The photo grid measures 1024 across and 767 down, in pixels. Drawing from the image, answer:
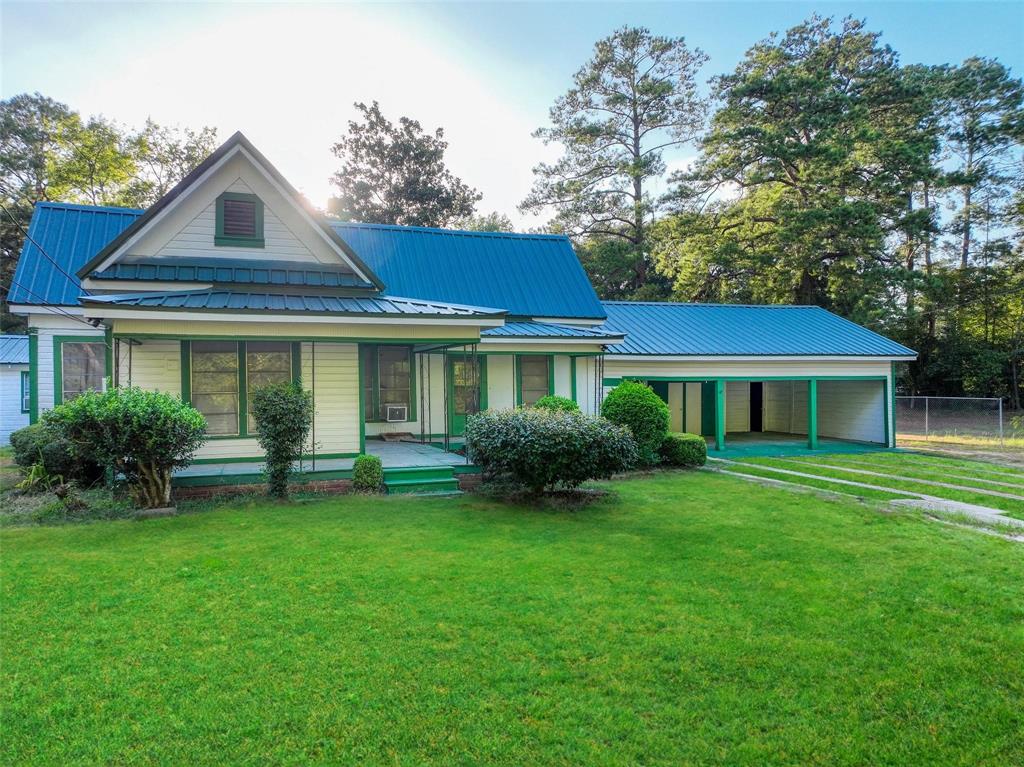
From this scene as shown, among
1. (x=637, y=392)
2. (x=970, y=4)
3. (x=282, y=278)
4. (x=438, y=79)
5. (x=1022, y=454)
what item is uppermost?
(x=970, y=4)

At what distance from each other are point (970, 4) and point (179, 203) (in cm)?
1585

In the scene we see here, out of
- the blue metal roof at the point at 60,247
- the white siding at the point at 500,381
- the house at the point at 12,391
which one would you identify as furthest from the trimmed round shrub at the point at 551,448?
the house at the point at 12,391

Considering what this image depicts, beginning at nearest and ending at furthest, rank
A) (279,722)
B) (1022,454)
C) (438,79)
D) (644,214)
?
(279,722), (438,79), (1022,454), (644,214)

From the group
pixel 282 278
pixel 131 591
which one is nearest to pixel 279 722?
pixel 131 591

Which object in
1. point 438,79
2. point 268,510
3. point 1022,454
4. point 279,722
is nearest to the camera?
point 279,722

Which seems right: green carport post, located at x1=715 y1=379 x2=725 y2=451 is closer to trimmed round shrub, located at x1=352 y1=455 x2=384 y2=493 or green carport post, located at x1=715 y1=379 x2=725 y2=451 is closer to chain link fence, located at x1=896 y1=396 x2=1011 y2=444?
chain link fence, located at x1=896 y1=396 x2=1011 y2=444

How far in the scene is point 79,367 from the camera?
1298cm

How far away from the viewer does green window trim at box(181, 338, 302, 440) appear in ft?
35.0

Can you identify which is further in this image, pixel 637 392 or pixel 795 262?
pixel 795 262

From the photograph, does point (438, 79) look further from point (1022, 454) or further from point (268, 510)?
point (1022, 454)

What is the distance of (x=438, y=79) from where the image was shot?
437 inches

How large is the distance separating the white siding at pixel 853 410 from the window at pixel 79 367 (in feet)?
69.7

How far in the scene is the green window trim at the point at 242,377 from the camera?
35.0ft

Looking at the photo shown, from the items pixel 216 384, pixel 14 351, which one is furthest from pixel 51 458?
pixel 14 351
